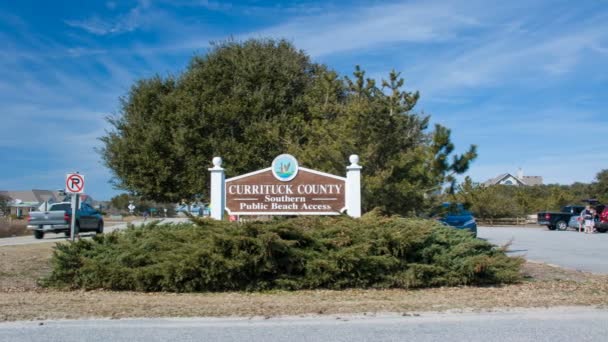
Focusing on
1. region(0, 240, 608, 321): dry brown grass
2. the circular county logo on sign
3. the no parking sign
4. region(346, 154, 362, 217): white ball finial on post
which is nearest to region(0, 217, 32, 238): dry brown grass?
the no parking sign

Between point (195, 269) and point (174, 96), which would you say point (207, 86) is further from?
point (195, 269)

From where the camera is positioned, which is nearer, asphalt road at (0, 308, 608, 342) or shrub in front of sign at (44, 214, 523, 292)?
asphalt road at (0, 308, 608, 342)

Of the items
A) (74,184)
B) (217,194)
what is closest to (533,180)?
(74,184)

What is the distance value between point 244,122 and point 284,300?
35.4 ft

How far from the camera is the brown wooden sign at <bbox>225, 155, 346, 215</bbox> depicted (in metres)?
12.6

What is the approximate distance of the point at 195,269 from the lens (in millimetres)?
10008

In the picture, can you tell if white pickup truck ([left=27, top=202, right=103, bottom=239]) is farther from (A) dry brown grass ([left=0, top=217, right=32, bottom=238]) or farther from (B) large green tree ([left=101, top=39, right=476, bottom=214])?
(B) large green tree ([left=101, top=39, right=476, bottom=214])

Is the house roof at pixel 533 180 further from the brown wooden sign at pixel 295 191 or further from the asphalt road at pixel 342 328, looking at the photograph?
the asphalt road at pixel 342 328

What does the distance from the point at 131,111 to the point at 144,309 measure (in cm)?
1370

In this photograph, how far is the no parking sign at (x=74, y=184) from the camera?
16.6 metres

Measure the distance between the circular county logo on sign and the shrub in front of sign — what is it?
172cm

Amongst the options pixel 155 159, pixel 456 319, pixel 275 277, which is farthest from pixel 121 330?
pixel 155 159

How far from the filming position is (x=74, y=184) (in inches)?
658

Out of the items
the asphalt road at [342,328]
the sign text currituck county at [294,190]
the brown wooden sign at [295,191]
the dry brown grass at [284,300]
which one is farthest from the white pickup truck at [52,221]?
the asphalt road at [342,328]
